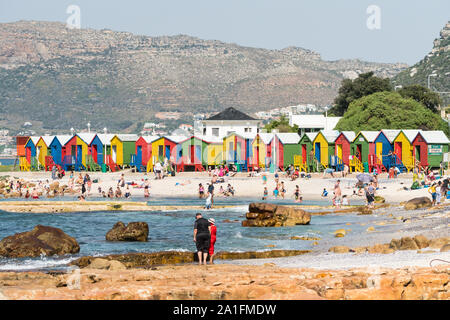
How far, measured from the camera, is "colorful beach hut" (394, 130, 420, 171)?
55.2m

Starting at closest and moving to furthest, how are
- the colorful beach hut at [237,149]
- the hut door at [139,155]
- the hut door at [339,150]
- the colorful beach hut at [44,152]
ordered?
the hut door at [339,150] → the colorful beach hut at [237,149] → the hut door at [139,155] → the colorful beach hut at [44,152]

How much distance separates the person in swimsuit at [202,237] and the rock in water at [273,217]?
10901 millimetres

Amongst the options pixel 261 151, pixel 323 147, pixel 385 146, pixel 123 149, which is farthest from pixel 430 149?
pixel 123 149

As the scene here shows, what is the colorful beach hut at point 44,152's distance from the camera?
70562 millimetres

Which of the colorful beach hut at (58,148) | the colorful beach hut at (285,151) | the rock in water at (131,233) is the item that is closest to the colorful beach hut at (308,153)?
the colorful beach hut at (285,151)

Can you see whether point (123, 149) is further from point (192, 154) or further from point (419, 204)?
point (419, 204)

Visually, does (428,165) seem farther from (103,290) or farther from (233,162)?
(103,290)

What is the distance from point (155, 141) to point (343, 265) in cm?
4795

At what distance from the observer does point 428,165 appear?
180ft

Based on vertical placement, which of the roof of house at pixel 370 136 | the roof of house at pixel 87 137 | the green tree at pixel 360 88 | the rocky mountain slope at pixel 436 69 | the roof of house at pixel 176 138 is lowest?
the roof of house at pixel 370 136

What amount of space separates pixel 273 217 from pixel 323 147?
31.4 m

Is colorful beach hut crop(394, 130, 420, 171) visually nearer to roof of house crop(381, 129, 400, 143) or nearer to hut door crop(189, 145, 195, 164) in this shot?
roof of house crop(381, 129, 400, 143)

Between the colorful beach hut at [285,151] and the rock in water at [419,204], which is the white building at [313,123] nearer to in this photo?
the colorful beach hut at [285,151]

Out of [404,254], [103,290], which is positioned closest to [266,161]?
[404,254]
